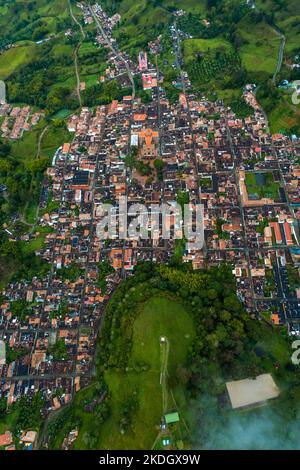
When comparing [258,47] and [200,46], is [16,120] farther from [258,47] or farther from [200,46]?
[258,47]

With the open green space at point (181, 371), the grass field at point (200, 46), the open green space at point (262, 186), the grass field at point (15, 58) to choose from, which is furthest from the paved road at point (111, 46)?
the open green space at point (181, 371)

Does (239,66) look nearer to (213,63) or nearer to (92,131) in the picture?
(213,63)

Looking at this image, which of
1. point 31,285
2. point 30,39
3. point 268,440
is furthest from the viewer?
point 30,39

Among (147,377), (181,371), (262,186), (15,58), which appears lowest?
(147,377)

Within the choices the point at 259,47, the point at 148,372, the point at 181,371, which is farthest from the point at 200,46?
the point at 148,372

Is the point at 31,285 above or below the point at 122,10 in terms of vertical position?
below

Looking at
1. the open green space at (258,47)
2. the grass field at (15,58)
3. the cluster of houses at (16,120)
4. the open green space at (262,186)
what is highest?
the open green space at (258,47)

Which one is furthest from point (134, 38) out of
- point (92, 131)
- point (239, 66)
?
point (92, 131)

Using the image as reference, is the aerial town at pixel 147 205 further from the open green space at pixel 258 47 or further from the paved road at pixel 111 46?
the open green space at pixel 258 47

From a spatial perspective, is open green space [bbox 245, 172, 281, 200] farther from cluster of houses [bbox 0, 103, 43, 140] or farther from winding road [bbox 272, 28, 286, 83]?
cluster of houses [bbox 0, 103, 43, 140]
